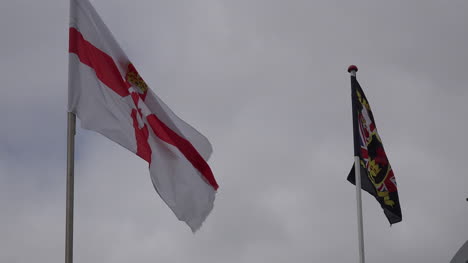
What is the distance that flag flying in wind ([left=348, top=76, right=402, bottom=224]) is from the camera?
19.0m

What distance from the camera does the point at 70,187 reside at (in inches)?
411

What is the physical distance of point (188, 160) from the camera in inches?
554

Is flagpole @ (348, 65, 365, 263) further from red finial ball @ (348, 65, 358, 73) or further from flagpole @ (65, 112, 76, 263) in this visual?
flagpole @ (65, 112, 76, 263)

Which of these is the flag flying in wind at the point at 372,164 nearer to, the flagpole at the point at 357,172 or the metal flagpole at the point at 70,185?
the flagpole at the point at 357,172

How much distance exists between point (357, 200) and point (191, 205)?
5586mm

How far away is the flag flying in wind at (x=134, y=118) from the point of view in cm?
1198

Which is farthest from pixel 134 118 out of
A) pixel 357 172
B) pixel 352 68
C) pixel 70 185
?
pixel 352 68

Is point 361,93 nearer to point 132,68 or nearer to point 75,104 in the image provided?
point 132,68

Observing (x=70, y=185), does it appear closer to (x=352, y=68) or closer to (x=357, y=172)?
(x=357, y=172)

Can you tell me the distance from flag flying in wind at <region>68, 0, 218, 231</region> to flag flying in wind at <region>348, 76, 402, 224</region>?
18.6 feet

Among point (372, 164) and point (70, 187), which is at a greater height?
point (372, 164)

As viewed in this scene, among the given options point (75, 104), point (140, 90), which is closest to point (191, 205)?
point (140, 90)

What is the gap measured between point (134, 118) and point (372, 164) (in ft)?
27.2

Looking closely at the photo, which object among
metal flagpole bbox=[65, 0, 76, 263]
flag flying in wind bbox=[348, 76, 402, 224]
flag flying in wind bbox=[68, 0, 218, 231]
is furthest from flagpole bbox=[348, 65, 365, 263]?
metal flagpole bbox=[65, 0, 76, 263]
